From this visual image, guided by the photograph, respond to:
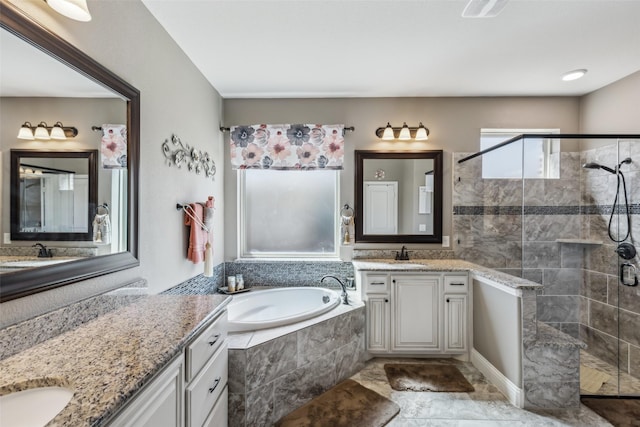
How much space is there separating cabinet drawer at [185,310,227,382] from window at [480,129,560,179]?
2588 millimetres

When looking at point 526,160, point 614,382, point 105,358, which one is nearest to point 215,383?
point 105,358

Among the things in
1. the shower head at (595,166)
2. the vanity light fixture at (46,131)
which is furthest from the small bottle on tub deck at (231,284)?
the shower head at (595,166)

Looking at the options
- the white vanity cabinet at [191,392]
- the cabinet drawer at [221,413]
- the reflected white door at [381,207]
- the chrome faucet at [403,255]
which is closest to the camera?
the white vanity cabinet at [191,392]

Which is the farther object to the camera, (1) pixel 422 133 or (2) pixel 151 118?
(1) pixel 422 133

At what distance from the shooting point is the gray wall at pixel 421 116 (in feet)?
10.2

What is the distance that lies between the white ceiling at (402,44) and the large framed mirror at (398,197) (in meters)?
0.70

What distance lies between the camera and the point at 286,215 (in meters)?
3.31

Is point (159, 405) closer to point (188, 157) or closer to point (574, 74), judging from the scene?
point (188, 157)

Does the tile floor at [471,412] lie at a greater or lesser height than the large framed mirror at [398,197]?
lesser

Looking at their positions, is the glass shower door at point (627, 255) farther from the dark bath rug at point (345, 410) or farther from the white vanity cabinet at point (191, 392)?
the white vanity cabinet at point (191, 392)

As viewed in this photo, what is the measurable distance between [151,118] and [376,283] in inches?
84.4

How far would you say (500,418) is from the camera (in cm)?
193

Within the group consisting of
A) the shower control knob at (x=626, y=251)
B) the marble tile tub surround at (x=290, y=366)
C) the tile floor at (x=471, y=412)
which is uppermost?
the shower control knob at (x=626, y=251)

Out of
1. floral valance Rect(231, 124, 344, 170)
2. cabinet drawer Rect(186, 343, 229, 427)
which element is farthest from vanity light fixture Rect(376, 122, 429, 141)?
cabinet drawer Rect(186, 343, 229, 427)
